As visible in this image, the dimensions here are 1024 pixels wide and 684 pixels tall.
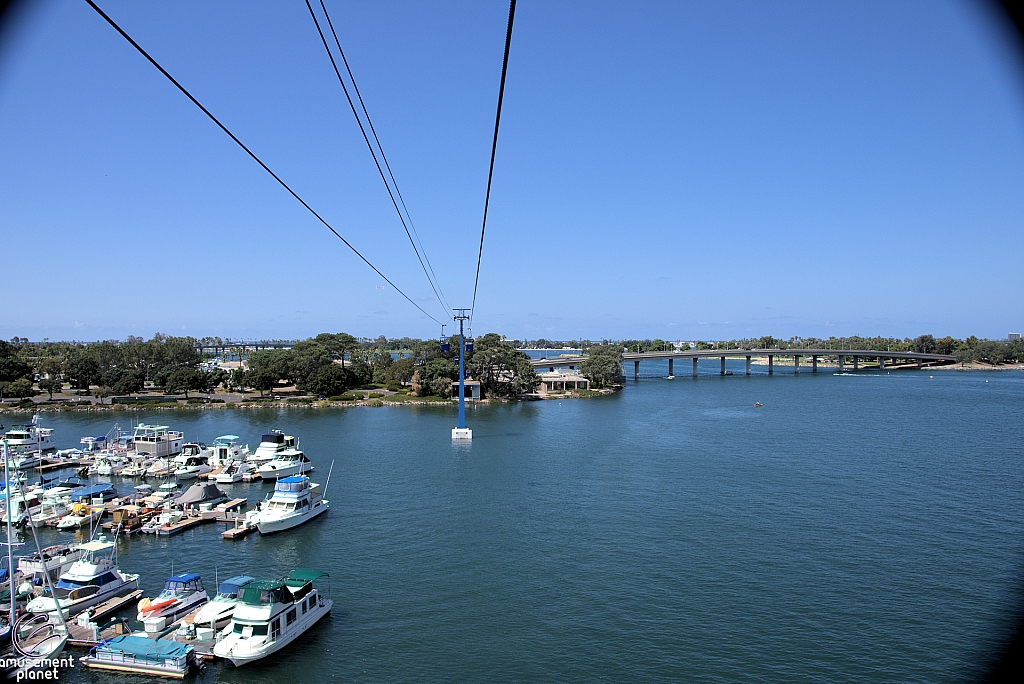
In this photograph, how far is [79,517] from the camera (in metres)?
8.16

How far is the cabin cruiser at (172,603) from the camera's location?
16.2ft

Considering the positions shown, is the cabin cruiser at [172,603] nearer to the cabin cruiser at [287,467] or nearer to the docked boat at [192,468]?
the cabin cruiser at [287,467]

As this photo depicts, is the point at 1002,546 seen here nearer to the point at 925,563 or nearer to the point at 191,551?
the point at 925,563

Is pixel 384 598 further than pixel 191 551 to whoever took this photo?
No

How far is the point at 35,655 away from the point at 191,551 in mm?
2503

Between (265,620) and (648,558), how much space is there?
3754mm

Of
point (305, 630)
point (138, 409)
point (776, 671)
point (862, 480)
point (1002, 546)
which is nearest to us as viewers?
point (776, 671)

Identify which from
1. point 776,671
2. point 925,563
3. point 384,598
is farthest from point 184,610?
point 925,563

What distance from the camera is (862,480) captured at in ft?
32.5

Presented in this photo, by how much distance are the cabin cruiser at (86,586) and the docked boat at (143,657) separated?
31.5 inches

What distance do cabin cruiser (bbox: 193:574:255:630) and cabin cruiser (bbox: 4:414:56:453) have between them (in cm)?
875

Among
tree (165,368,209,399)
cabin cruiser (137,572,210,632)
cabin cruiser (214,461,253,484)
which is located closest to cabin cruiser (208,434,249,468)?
cabin cruiser (214,461,253,484)

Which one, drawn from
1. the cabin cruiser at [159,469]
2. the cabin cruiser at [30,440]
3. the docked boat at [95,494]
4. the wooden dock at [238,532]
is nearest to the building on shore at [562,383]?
the cabin cruiser at [159,469]

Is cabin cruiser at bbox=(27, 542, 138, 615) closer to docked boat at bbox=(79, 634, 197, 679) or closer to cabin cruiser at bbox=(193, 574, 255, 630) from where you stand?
docked boat at bbox=(79, 634, 197, 679)
